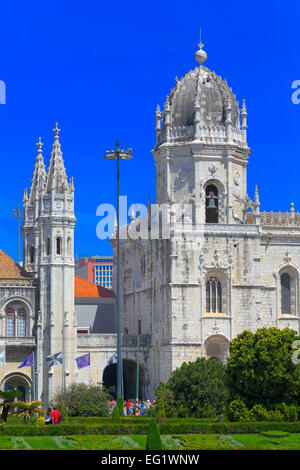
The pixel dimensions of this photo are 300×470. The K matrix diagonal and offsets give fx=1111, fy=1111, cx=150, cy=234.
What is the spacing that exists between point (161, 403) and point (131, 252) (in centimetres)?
3763

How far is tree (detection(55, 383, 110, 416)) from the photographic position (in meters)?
66.3

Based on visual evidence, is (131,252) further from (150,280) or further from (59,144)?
(59,144)

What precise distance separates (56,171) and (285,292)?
20917 millimetres

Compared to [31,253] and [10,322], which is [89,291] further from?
[10,322]

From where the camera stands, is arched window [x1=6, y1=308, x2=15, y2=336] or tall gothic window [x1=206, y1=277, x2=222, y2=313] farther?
tall gothic window [x1=206, y1=277, x2=222, y2=313]

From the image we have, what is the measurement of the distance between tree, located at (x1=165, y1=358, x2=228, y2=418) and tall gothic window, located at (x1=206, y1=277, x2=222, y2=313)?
1657cm

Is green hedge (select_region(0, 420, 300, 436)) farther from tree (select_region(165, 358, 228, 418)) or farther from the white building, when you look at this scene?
the white building

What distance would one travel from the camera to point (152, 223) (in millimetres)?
88750

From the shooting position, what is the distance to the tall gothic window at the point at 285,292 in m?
89.8

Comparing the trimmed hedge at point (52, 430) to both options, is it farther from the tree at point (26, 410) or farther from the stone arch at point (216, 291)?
the stone arch at point (216, 291)

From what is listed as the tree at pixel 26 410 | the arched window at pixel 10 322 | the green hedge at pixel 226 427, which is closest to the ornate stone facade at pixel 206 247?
the arched window at pixel 10 322

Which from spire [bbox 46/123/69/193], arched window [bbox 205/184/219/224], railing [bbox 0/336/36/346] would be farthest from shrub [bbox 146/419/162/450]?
arched window [bbox 205/184/219/224]

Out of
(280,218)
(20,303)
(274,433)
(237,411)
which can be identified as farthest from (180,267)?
(274,433)
